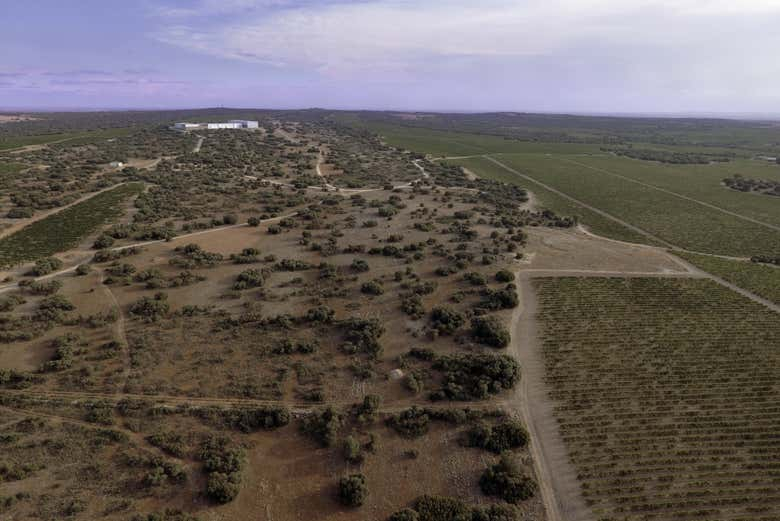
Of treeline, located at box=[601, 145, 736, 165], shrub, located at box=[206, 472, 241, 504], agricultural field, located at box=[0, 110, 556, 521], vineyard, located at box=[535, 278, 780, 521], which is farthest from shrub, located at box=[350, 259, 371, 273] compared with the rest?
treeline, located at box=[601, 145, 736, 165]

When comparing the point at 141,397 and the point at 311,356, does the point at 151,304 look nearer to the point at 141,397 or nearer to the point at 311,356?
the point at 141,397

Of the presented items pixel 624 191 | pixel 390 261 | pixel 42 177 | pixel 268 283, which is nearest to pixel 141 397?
pixel 268 283

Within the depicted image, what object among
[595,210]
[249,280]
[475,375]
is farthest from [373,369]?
[595,210]

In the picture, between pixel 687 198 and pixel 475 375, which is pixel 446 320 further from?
pixel 687 198

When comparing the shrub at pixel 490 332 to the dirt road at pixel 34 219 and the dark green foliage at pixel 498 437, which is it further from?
the dirt road at pixel 34 219

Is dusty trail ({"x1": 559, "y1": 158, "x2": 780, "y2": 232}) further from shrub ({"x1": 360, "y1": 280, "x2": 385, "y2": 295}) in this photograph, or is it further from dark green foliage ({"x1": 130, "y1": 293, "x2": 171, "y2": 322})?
dark green foliage ({"x1": 130, "y1": 293, "x2": 171, "y2": 322})

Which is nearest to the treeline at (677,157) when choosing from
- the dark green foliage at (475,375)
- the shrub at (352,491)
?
the dark green foliage at (475,375)
